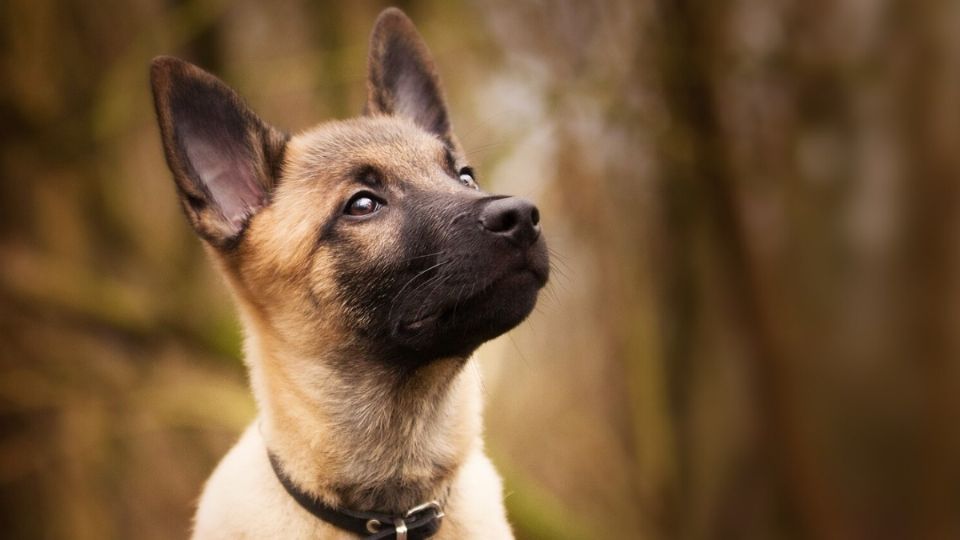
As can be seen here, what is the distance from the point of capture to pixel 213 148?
367 centimetres

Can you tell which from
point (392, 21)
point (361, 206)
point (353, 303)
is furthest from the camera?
point (392, 21)

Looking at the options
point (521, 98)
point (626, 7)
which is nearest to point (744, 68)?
point (626, 7)

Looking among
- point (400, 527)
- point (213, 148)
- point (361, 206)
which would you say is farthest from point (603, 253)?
point (400, 527)

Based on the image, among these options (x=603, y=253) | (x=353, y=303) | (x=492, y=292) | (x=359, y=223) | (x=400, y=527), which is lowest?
(x=603, y=253)

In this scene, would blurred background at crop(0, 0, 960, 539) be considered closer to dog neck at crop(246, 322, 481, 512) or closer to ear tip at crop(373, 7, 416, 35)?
ear tip at crop(373, 7, 416, 35)

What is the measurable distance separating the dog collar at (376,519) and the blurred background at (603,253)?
3122mm

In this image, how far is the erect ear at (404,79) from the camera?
157 inches

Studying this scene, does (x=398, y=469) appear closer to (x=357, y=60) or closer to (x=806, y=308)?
(x=357, y=60)

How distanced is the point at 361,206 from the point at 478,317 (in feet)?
2.43

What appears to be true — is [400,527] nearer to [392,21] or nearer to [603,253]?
[392,21]

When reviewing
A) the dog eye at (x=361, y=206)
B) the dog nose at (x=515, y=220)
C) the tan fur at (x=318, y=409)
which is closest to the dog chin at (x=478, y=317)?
the dog nose at (x=515, y=220)

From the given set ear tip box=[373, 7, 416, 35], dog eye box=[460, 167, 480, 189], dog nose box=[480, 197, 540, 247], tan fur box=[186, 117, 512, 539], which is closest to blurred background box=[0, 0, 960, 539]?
dog eye box=[460, 167, 480, 189]

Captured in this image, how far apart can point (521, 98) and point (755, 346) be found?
9.30 ft

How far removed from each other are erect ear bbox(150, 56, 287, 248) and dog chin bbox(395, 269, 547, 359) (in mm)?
913
